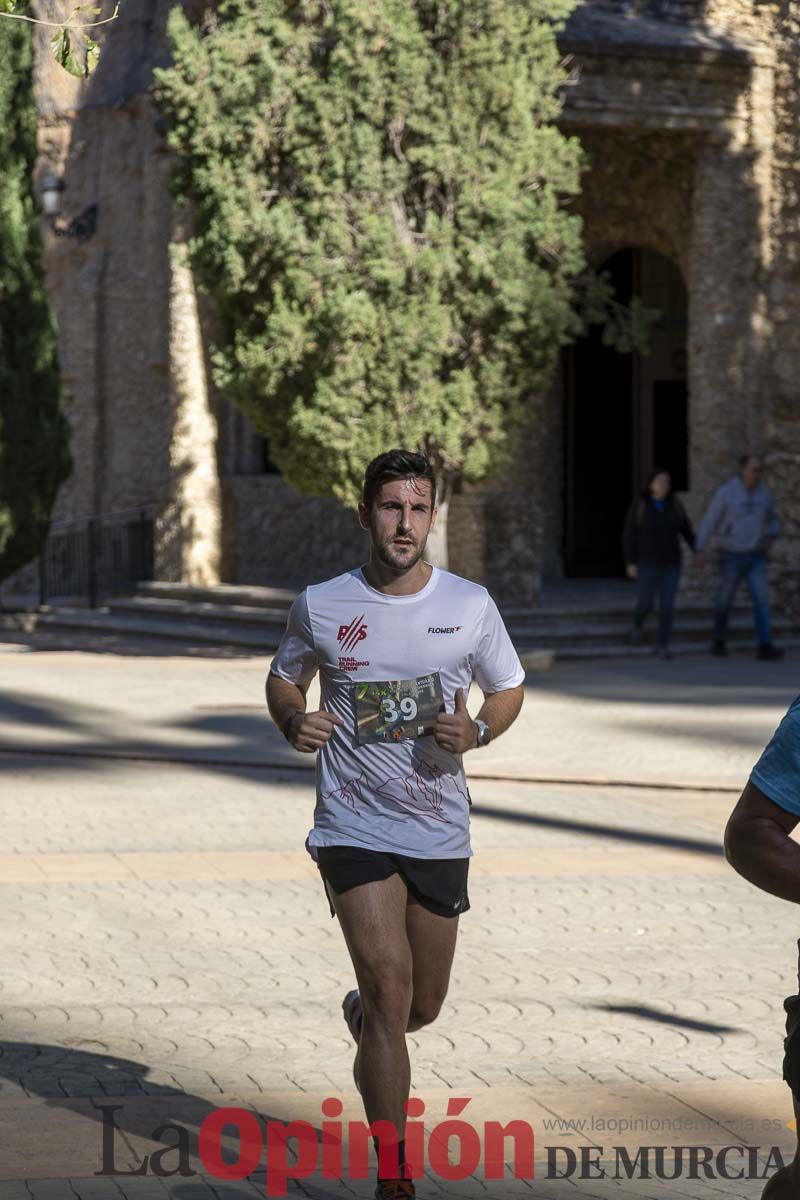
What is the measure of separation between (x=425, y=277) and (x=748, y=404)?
17.3ft

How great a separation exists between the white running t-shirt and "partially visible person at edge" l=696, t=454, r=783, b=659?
1446 centimetres

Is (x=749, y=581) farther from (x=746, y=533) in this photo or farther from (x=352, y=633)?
(x=352, y=633)

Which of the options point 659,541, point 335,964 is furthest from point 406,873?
point 659,541

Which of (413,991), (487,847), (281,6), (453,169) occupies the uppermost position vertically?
(281,6)

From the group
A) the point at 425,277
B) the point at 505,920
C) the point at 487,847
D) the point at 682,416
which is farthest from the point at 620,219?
the point at 505,920

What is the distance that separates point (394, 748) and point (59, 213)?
26199 millimetres

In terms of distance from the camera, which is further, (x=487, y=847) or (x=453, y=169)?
(x=453, y=169)

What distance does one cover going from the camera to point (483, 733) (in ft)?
16.1

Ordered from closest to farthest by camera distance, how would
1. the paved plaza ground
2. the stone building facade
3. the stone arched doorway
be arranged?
the paved plaza ground → the stone building facade → the stone arched doorway

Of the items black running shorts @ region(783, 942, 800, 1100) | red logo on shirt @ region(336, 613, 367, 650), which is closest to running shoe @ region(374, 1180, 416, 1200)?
red logo on shirt @ region(336, 613, 367, 650)

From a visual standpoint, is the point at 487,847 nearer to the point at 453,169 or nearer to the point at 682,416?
the point at 453,169

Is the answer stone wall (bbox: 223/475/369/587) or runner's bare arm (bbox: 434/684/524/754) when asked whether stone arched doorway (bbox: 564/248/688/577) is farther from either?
runner's bare arm (bbox: 434/684/524/754)

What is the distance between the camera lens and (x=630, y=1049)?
617 centimetres

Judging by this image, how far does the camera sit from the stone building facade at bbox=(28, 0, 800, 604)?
21062mm
